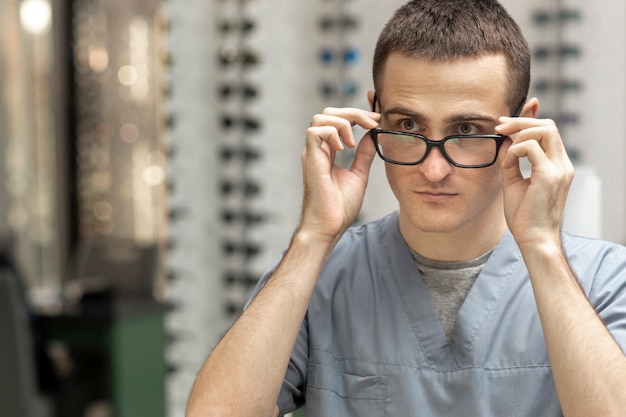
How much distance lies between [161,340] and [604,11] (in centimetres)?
290

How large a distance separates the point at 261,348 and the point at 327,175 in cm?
29

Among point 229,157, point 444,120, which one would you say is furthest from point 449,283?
point 229,157

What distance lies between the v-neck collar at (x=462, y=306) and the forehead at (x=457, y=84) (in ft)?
0.81

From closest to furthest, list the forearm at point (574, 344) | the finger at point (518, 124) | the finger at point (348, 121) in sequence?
the forearm at point (574, 344)
the finger at point (518, 124)
the finger at point (348, 121)

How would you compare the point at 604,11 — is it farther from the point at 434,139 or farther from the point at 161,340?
the point at 434,139

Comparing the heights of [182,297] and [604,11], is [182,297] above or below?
below

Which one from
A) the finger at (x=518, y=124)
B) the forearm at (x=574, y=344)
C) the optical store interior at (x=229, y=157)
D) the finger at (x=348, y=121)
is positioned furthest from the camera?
the optical store interior at (x=229, y=157)

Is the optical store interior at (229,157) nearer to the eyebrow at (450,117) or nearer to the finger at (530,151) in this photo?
the eyebrow at (450,117)

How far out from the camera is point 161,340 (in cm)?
380

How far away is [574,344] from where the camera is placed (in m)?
1.13

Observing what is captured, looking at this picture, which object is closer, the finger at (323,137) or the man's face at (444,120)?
the man's face at (444,120)

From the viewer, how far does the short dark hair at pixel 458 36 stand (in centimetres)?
124

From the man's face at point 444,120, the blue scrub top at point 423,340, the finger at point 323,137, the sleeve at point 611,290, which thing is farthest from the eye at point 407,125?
the sleeve at point 611,290

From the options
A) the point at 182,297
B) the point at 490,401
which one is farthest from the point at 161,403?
the point at 490,401
